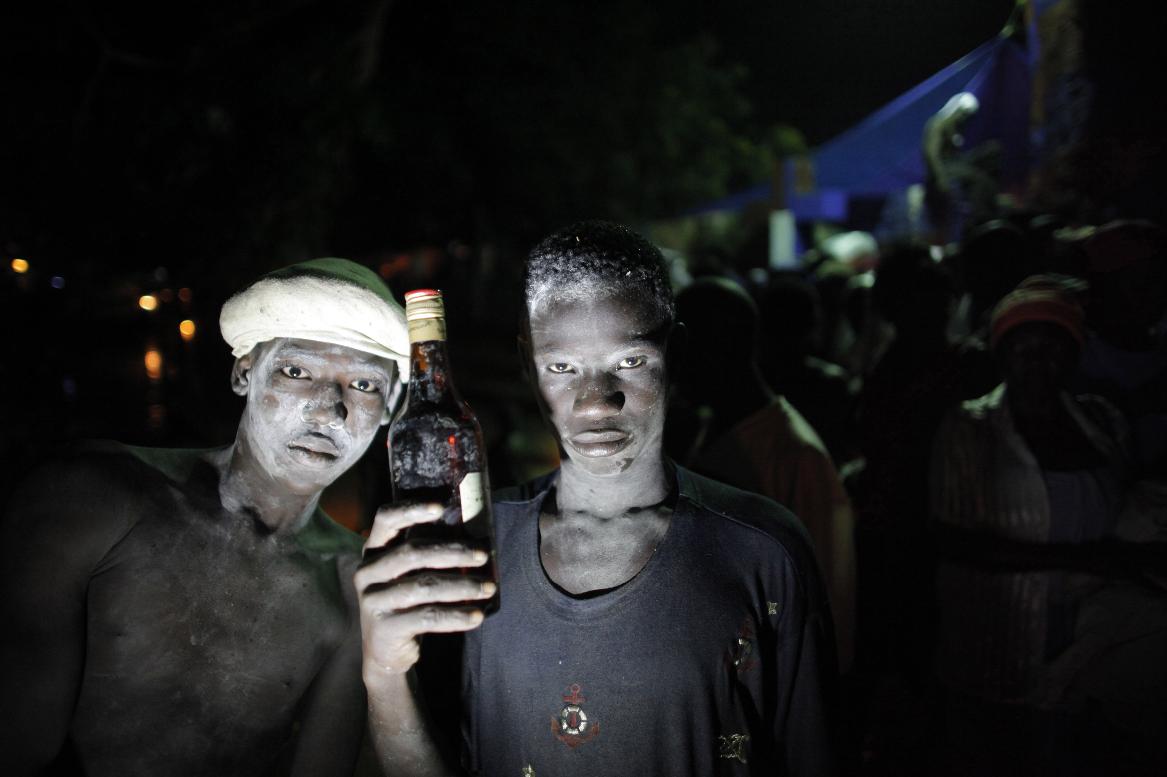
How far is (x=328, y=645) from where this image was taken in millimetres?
2418

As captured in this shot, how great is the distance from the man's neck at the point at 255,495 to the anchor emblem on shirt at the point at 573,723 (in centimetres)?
103

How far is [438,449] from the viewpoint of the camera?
1956mm

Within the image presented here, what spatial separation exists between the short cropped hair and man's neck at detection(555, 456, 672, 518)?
15.7 inches

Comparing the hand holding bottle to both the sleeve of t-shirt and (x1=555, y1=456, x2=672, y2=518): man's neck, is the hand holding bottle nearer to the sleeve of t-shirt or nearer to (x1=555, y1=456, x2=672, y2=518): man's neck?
(x1=555, y1=456, x2=672, y2=518): man's neck

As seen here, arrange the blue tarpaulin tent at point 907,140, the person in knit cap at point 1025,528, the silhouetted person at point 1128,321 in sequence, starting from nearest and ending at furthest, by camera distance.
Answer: the person in knit cap at point 1025,528 → the silhouetted person at point 1128,321 → the blue tarpaulin tent at point 907,140

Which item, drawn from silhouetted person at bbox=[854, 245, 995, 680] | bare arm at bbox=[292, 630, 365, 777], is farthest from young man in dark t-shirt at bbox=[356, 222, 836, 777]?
silhouetted person at bbox=[854, 245, 995, 680]

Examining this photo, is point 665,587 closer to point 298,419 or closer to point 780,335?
point 298,419

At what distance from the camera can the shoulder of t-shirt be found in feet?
6.64

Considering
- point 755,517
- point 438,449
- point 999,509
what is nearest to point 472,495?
point 438,449

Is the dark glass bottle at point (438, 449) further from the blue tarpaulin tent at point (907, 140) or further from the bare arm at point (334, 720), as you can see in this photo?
the blue tarpaulin tent at point (907, 140)

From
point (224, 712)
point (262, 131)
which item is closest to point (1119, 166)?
point (224, 712)

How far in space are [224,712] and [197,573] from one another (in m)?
0.40

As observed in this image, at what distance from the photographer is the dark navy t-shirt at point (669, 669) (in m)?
1.91

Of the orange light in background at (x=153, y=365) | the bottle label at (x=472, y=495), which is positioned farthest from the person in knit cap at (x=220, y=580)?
the orange light in background at (x=153, y=365)
